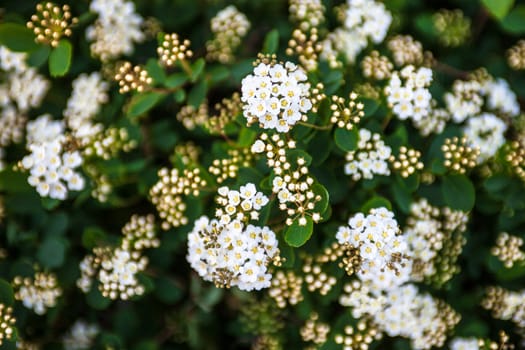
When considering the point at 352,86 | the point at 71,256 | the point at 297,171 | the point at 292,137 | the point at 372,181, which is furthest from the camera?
Result: the point at 71,256

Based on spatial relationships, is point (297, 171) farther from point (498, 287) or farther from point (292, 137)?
point (498, 287)

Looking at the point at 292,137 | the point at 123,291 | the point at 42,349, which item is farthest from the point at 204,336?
the point at 292,137

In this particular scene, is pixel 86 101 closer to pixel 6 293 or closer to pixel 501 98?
pixel 6 293

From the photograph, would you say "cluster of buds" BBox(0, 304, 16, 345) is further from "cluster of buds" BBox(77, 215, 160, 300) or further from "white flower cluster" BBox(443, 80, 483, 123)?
"white flower cluster" BBox(443, 80, 483, 123)

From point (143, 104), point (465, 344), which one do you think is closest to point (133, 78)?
point (143, 104)

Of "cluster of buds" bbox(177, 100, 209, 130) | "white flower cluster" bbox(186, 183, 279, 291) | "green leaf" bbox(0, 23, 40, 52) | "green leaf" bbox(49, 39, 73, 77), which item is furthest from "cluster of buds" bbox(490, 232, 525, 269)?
"green leaf" bbox(0, 23, 40, 52)

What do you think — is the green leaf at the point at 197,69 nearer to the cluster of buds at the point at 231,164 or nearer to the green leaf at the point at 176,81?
the green leaf at the point at 176,81
